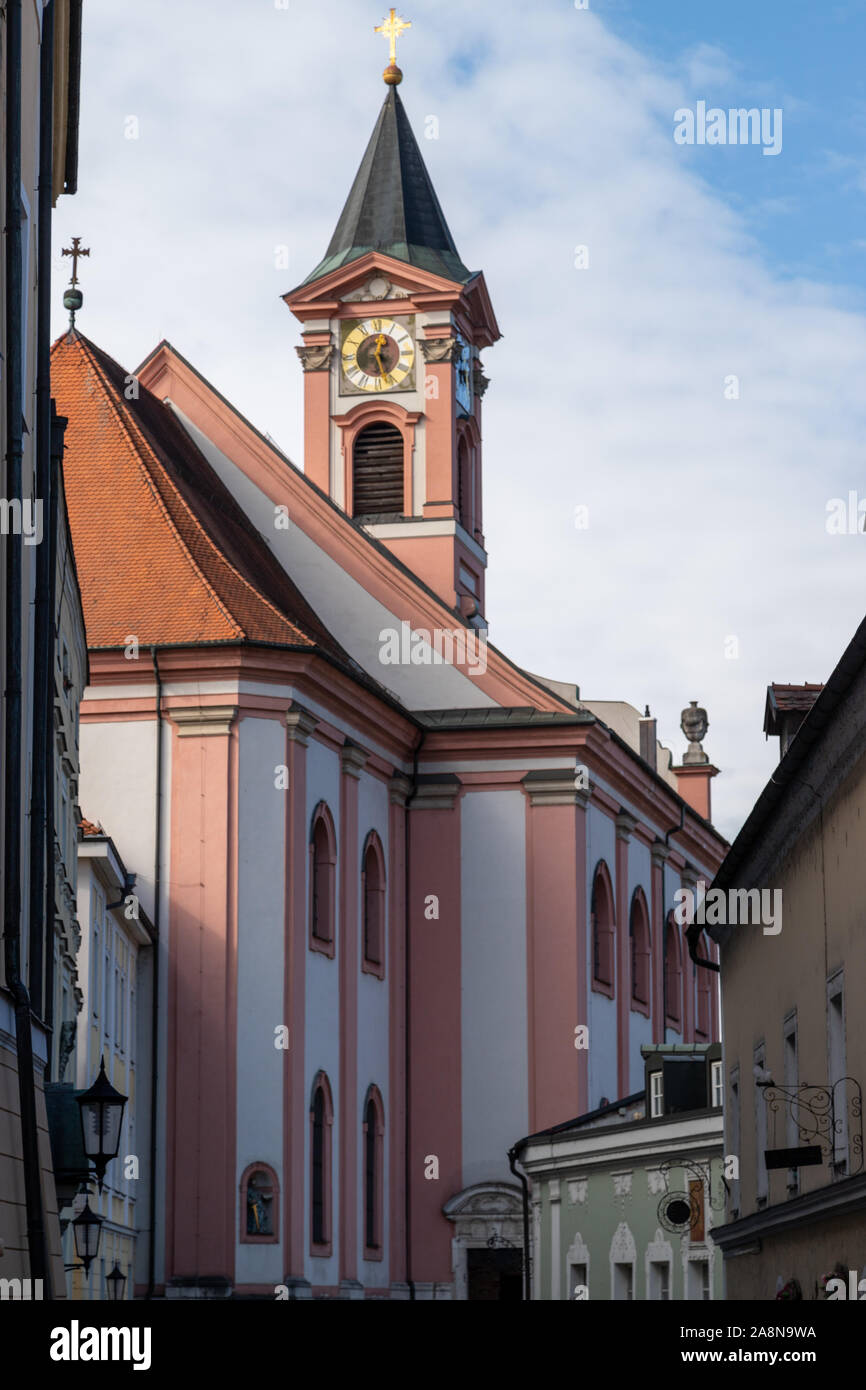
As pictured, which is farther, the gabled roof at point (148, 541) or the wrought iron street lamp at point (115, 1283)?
the gabled roof at point (148, 541)

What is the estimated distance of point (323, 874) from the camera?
40.2 metres

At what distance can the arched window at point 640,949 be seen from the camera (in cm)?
4956

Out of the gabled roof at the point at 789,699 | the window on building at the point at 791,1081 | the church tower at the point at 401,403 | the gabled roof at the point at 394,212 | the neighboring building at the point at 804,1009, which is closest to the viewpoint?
the neighboring building at the point at 804,1009

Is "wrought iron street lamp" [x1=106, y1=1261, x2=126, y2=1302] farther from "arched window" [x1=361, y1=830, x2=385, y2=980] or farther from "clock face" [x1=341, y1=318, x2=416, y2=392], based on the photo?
"clock face" [x1=341, y1=318, x2=416, y2=392]

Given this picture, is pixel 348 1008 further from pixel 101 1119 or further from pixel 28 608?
pixel 28 608

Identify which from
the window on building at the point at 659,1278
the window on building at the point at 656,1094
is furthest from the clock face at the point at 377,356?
the window on building at the point at 659,1278

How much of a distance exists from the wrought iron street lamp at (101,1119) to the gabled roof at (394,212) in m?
31.9

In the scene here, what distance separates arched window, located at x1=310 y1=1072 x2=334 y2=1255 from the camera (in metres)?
38.2

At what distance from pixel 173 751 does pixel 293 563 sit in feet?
26.5

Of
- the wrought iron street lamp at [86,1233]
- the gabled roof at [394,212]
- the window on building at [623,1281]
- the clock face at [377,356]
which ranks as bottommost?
the window on building at [623,1281]

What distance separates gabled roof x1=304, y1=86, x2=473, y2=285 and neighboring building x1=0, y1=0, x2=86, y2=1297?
2926 centimetres

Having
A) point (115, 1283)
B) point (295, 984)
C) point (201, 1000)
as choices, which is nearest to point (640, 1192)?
point (115, 1283)

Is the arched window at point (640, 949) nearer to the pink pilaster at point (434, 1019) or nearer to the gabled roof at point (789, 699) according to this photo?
the pink pilaster at point (434, 1019)
